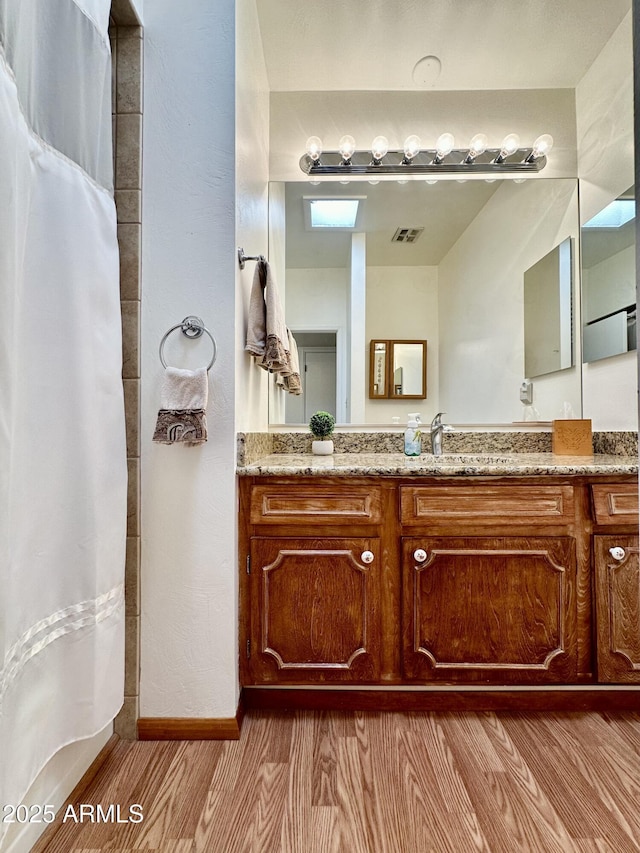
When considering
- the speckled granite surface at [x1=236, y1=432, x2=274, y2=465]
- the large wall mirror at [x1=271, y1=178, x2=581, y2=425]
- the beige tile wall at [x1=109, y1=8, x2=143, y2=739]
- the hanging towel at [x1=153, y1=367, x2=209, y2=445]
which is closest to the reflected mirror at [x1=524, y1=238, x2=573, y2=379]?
the large wall mirror at [x1=271, y1=178, x2=581, y2=425]

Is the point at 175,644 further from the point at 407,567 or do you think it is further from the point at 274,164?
the point at 274,164

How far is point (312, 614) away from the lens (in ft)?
4.71

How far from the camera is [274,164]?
82.0 inches

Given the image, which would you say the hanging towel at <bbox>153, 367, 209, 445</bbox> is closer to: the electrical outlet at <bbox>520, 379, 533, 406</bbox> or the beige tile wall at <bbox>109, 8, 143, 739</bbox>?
the beige tile wall at <bbox>109, 8, 143, 739</bbox>

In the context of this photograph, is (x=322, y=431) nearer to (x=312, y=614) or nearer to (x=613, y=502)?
(x=312, y=614)

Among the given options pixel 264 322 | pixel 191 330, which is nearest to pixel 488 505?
pixel 264 322

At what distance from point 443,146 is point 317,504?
1.73 metres

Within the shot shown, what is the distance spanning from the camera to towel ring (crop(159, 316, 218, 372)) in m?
1.36

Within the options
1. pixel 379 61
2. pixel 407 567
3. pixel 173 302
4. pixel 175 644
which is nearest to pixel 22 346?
pixel 173 302

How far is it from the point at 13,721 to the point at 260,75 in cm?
230

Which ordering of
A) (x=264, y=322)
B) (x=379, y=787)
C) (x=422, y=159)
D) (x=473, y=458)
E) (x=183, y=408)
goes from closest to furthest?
1. (x=379, y=787)
2. (x=183, y=408)
3. (x=264, y=322)
4. (x=473, y=458)
5. (x=422, y=159)

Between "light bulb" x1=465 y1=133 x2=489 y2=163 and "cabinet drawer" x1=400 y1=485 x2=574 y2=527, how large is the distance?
1.55 metres

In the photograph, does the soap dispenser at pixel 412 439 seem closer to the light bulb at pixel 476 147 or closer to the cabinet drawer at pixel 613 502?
the cabinet drawer at pixel 613 502

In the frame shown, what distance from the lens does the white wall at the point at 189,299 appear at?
1367 mm
